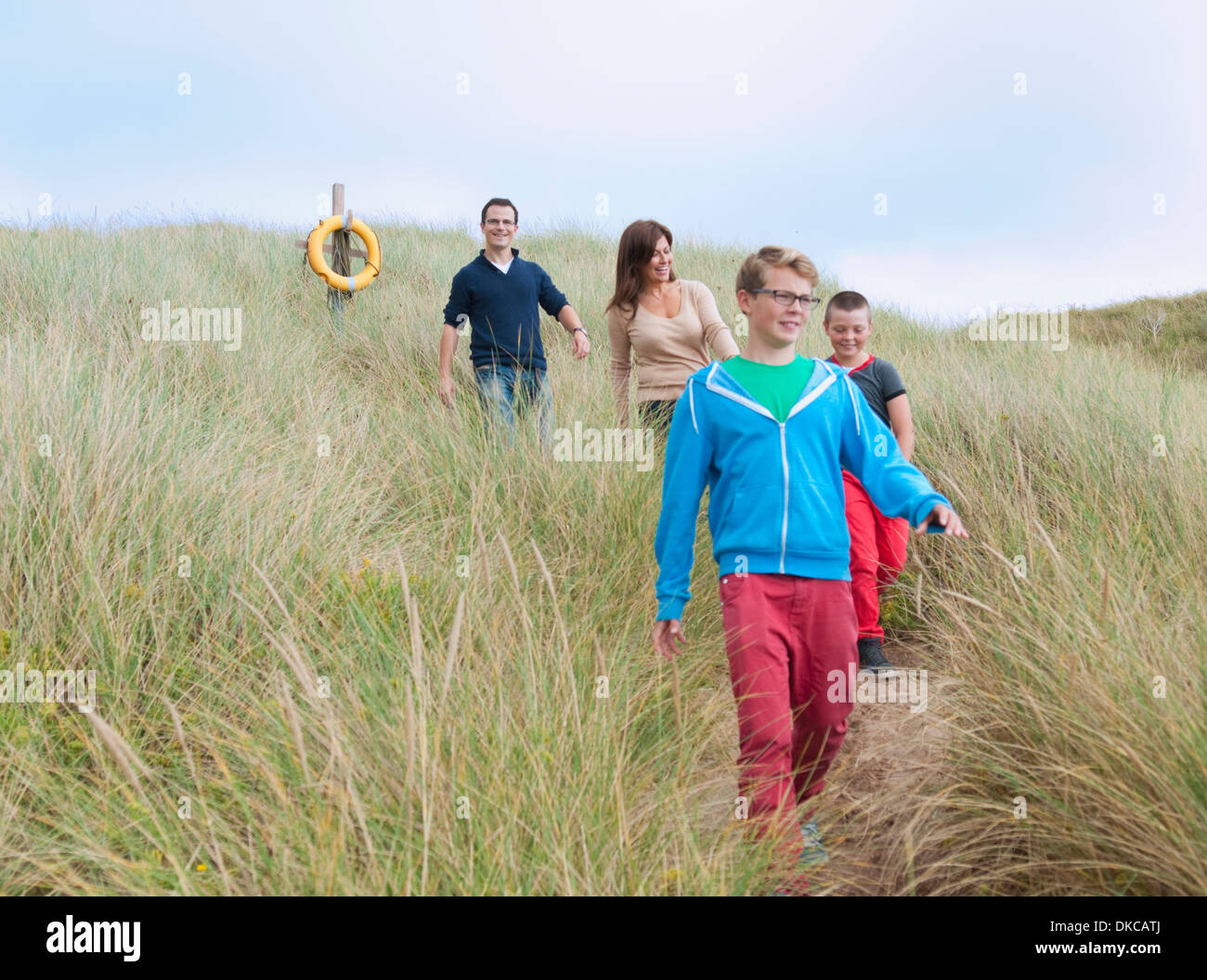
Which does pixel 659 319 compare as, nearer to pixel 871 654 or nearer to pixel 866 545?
pixel 866 545

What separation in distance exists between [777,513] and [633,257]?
8.95ft

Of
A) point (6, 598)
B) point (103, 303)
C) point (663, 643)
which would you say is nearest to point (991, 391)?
point (663, 643)

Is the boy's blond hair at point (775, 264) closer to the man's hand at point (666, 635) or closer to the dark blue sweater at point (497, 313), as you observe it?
the man's hand at point (666, 635)

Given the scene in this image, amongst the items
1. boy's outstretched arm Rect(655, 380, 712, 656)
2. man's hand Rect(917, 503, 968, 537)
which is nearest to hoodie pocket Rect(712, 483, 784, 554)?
boy's outstretched arm Rect(655, 380, 712, 656)

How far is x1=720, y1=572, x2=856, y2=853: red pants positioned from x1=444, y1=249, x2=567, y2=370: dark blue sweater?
3760 mm

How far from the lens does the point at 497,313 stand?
6074 millimetres

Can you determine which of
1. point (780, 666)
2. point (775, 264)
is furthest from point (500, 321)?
point (780, 666)

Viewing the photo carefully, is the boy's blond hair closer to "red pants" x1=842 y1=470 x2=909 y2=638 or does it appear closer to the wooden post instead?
"red pants" x1=842 y1=470 x2=909 y2=638

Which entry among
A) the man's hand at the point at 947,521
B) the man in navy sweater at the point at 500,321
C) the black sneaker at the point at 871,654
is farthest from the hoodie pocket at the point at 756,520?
the man in navy sweater at the point at 500,321

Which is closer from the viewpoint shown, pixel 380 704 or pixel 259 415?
pixel 380 704

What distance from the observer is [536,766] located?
2209 millimetres

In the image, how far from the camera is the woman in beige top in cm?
478

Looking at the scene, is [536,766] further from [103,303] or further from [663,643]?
[103,303]
